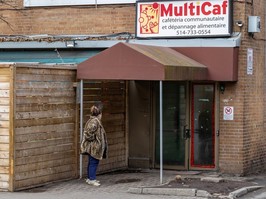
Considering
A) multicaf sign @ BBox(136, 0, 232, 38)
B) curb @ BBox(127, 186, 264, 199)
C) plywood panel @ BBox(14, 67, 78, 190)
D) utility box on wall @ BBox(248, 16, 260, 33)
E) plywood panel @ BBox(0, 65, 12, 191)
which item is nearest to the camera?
curb @ BBox(127, 186, 264, 199)

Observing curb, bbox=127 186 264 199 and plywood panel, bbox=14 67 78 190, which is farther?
plywood panel, bbox=14 67 78 190

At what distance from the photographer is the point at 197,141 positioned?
16.4m

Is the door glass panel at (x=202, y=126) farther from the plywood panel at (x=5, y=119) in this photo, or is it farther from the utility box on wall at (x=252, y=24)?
the plywood panel at (x=5, y=119)

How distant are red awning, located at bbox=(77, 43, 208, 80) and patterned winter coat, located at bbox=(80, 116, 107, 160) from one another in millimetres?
1066

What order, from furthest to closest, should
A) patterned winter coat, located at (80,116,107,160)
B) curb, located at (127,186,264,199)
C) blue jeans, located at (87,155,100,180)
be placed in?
blue jeans, located at (87,155,100,180) < patterned winter coat, located at (80,116,107,160) < curb, located at (127,186,264,199)

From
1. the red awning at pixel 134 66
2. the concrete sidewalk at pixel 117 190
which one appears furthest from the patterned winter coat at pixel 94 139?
the red awning at pixel 134 66

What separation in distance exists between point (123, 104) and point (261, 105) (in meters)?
3.62

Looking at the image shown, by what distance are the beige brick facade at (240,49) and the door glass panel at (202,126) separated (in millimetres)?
319

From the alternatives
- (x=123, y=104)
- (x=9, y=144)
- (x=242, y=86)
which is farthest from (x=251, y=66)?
(x=9, y=144)

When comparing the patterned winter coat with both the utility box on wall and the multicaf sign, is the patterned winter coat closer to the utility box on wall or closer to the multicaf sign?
the multicaf sign

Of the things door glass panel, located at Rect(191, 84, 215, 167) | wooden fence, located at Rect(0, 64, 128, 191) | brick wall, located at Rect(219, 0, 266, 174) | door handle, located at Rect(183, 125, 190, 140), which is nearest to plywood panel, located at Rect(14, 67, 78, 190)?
wooden fence, located at Rect(0, 64, 128, 191)

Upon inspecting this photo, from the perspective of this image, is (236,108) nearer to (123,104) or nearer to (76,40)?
(123,104)

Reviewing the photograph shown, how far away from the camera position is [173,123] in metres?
16.7

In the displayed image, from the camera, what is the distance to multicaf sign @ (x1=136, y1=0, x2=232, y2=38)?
15.7 m
